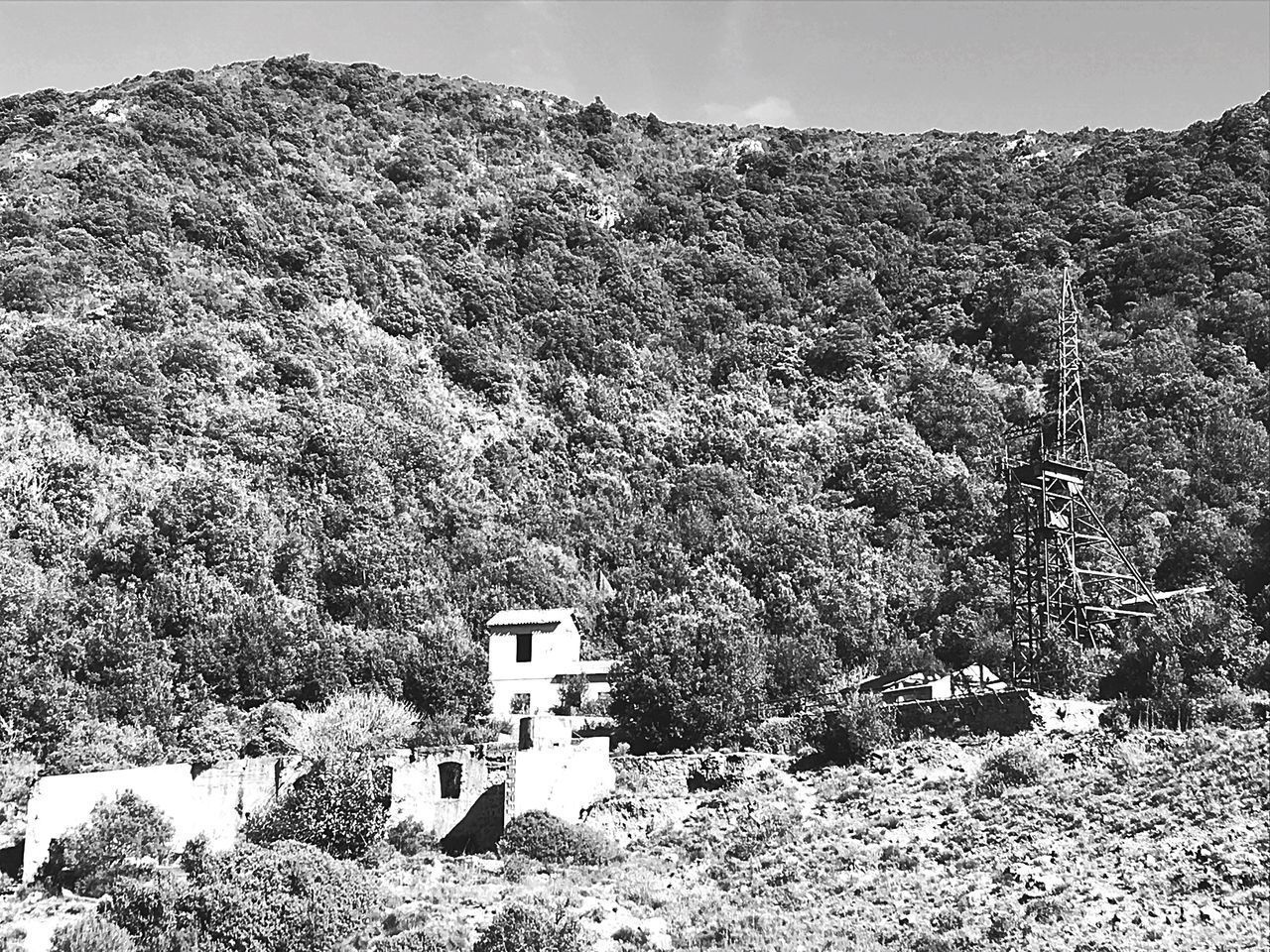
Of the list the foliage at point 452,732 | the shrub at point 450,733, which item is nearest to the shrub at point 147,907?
the foliage at point 452,732

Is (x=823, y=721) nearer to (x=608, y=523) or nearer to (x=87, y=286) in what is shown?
(x=608, y=523)

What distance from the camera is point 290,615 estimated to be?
53.6 meters

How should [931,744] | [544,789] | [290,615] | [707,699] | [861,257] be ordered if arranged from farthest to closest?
1. [861,257]
2. [290,615]
3. [707,699]
4. [931,744]
5. [544,789]

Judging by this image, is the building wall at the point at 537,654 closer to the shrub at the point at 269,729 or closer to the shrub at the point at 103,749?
the shrub at the point at 269,729

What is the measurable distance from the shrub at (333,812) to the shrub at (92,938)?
253 inches

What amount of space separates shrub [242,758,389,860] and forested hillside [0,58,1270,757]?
1085 cm

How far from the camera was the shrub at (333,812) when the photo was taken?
1227 inches

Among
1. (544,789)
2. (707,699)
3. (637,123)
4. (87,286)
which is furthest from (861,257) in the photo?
(544,789)

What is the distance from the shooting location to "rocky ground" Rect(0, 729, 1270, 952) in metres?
22.7

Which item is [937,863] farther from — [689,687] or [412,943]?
[689,687]

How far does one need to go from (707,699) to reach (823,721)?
3936 mm

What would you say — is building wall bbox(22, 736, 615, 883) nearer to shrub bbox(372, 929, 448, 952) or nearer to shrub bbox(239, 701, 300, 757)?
shrub bbox(372, 929, 448, 952)

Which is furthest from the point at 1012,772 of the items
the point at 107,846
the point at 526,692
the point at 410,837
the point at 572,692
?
the point at 107,846

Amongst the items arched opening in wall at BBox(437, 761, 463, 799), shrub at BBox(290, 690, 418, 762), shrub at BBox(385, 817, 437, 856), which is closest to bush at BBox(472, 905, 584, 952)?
shrub at BBox(385, 817, 437, 856)
